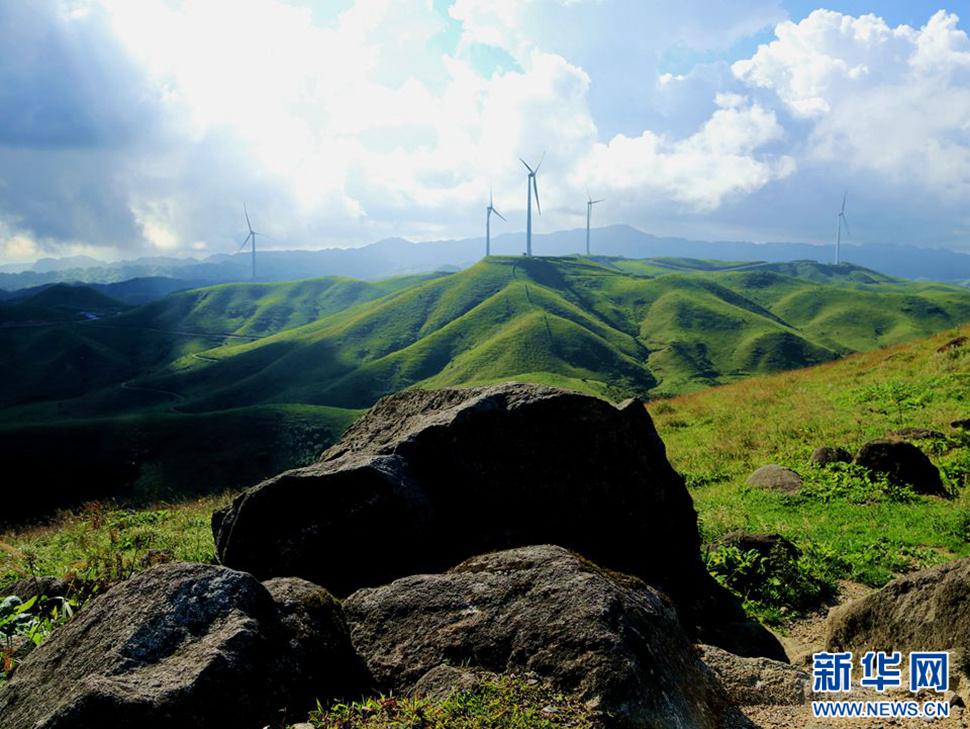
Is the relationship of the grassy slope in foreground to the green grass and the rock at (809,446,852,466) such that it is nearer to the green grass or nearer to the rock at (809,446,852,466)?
the rock at (809,446,852,466)

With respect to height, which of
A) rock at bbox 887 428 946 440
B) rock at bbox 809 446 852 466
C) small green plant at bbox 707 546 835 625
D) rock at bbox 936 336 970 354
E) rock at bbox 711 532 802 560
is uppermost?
rock at bbox 936 336 970 354

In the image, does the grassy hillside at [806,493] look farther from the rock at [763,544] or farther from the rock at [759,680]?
the rock at [759,680]

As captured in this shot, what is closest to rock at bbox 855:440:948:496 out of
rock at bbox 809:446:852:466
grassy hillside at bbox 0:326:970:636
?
grassy hillside at bbox 0:326:970:636

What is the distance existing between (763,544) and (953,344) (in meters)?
25.7

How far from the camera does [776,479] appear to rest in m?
18.8

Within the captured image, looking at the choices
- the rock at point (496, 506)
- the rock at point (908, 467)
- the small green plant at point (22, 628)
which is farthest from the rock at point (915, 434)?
the small green plant at point (22, 628)

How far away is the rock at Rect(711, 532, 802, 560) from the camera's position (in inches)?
504

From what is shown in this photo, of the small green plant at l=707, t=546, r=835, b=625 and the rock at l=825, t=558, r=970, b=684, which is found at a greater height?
the rock at l=825, t=558, r=970, b=684

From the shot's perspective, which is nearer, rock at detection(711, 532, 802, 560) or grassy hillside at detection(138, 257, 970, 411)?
rock at detection(711, 532, 802, 560)

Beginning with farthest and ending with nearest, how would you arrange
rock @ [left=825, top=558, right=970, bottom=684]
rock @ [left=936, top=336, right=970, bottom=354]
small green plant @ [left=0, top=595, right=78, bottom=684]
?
1. rock @ [left=936, top=336, right=970, bottom=354]
2. rock @ [left=825, top=558, right=970, bottom=684]
3. small green plant @ [left=0, top=595, right=78, bottom=684]

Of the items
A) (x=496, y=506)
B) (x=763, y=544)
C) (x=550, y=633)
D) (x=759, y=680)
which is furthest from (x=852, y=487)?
(x=550, y=633)

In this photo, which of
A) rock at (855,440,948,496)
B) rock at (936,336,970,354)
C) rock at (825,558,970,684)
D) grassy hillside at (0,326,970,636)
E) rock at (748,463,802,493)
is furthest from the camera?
rock at (936,336,970,354)

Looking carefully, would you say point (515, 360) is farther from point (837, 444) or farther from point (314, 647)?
point (314, 647)

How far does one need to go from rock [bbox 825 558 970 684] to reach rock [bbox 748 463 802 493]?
9.72 meters
